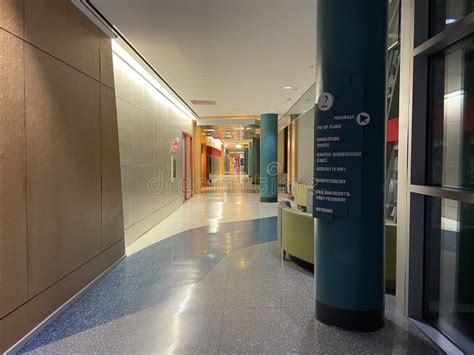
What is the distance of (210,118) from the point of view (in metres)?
16.1

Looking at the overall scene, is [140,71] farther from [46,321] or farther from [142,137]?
[46,321]

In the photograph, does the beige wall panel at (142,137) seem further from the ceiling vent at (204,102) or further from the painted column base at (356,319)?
the painted column base at (356,319)

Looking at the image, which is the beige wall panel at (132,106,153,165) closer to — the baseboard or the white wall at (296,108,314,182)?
the baseboard

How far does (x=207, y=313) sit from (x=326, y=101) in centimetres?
238

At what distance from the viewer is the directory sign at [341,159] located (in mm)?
2988

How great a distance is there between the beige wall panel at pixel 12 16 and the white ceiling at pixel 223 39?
51.6 inches

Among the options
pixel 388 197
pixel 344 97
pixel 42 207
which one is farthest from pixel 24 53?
pixel 388 197

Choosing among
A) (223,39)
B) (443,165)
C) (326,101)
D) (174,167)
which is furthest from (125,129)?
(443,165)

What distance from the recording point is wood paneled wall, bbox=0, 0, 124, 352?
276 cm

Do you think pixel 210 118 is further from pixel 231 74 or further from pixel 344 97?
pixel 344 97

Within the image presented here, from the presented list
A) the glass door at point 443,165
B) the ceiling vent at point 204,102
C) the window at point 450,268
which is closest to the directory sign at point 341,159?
the glass door at point 443,165

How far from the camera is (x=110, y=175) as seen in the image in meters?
4.98

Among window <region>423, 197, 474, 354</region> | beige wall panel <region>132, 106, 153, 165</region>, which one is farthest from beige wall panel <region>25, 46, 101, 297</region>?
window <region>423, 197, 474, 354</region>

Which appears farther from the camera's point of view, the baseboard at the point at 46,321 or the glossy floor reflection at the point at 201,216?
the glossy floor reflection at the point at 201,216
